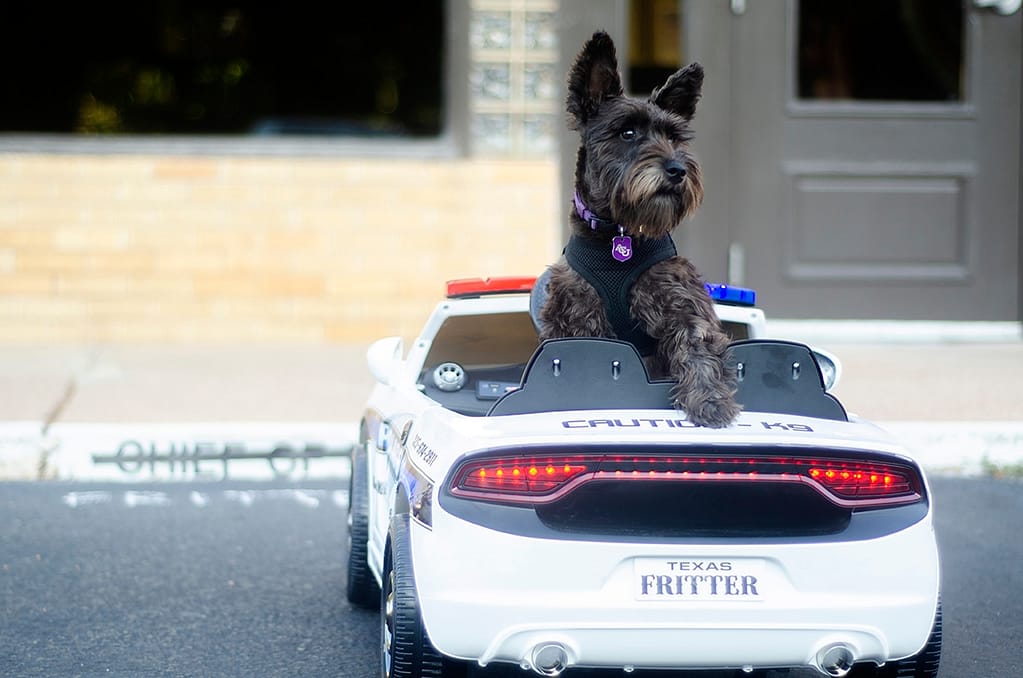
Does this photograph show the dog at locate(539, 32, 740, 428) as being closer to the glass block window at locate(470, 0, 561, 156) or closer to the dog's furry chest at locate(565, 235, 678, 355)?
the dog's furry chest at locate(565, 235, 678, 355)

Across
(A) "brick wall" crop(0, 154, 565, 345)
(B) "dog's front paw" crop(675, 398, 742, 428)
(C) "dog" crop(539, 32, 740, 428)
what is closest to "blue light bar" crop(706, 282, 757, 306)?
(C) "dog" crop(539, 32, 740, 428)

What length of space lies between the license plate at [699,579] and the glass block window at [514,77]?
719cm

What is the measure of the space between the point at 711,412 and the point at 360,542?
191 cm

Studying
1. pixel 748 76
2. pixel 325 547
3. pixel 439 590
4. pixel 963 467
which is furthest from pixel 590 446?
pixel 748 76

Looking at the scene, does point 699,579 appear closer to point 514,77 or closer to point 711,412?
point 711,412

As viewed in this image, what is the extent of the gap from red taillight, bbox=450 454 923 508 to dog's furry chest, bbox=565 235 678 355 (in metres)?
0.64

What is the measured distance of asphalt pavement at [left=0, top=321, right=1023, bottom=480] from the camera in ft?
25.4

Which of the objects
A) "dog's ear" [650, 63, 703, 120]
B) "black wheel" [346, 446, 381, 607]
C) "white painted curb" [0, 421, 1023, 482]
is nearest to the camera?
"dog's ear" [650, 63, 703, 120]

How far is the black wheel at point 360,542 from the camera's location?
5219 millimetres

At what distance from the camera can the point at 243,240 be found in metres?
10.6

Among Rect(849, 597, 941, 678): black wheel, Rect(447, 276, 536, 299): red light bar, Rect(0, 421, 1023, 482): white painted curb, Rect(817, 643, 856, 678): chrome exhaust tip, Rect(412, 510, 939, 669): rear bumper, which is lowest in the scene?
Rect(0, 421, 1023, 482): white painted curb

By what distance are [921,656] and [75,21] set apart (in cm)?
859

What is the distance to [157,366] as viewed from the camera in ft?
31.8

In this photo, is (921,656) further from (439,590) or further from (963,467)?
(963,467)
